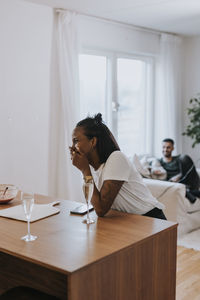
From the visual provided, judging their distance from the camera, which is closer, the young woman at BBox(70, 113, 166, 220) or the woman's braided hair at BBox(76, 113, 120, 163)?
the young woman at BBox(70, 113, 166, 220)

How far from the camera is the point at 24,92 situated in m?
4.01

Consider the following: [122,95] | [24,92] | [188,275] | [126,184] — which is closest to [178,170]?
[122,95]

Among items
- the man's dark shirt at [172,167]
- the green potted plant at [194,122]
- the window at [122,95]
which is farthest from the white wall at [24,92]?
the green potted plant at [194,122]

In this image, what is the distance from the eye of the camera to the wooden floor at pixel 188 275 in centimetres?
302

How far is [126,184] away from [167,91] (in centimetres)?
380

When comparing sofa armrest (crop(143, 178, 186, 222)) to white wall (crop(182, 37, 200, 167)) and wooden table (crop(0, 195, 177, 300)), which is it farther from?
wooden table (crop(0, 195, 177, 300))

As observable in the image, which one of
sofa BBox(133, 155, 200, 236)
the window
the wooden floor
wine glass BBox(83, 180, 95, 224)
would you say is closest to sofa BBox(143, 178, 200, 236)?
sofa BBox(133, 155, 200, 236)

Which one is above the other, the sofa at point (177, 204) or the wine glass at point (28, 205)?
the wine glass at point (28, 205)

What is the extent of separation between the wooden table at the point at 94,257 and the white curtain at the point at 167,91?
12.5 feet

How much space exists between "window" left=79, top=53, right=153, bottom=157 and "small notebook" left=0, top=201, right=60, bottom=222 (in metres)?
2.37

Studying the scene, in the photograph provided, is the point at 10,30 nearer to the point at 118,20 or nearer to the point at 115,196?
the point at 118,20

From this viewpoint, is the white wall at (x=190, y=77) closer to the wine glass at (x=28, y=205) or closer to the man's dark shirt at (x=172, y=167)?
the man's dark shirt at (x=172, y=167)

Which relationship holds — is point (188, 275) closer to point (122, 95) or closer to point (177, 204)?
point (177, 204)

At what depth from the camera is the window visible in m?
4.92
